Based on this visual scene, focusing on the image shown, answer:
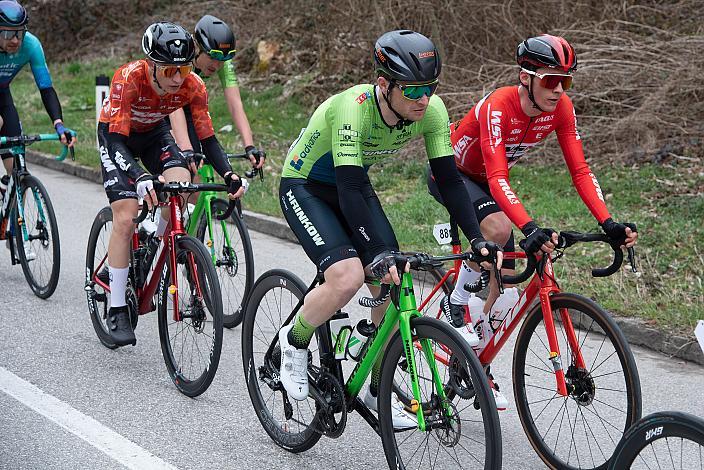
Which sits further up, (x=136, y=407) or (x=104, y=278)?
(x=104, y=278)

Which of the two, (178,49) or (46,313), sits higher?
(178,49)

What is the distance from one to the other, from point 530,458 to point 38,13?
2178cm

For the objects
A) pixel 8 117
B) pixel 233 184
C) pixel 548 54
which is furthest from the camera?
pixel 8 117

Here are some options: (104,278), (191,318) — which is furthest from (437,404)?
(104,278)

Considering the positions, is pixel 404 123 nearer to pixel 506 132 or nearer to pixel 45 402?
pixel 506 132

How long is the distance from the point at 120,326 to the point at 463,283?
2358mm

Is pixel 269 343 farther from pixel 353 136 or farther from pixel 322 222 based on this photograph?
pixel 353 136

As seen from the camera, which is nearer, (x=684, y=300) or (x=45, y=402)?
(x=45, y=402)

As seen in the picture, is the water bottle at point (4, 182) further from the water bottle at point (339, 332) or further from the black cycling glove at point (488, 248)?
the black cycling glove at point (488, 248)

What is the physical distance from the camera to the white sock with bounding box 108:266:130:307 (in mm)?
6441

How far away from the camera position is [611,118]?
11242 millimetres

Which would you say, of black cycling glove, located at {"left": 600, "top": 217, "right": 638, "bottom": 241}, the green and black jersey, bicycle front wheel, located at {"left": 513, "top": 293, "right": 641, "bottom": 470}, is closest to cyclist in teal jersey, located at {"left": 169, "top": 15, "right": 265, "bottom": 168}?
the green and black jersey

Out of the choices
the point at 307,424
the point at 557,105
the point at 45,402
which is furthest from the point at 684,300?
the point at 45,402

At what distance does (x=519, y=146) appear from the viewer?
5535 millimetres
